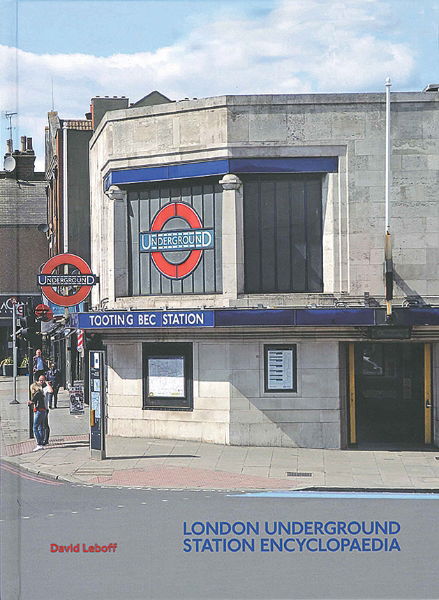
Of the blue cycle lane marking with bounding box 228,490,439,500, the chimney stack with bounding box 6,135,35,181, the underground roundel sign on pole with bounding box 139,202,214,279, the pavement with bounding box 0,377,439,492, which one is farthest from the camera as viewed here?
the underground roundel sign on pole with bounding box 139,202,214,279

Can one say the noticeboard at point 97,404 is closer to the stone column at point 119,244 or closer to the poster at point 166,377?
the poster at point 166,377

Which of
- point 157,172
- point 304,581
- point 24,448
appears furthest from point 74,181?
point 304,581

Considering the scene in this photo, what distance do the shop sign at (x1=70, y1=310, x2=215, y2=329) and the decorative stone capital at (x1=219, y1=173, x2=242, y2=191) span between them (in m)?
3.34

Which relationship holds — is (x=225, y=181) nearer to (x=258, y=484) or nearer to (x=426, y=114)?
(x=426, y=114)

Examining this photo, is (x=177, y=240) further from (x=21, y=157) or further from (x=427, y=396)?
(x=21, y=157)

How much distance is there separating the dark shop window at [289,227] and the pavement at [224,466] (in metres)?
4.44

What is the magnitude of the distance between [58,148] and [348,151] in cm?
2152

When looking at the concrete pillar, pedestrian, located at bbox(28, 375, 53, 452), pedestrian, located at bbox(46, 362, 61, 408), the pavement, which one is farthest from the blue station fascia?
pedestrian, located at bbox(46, 362, 61, 408)

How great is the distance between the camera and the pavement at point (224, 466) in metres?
18.3

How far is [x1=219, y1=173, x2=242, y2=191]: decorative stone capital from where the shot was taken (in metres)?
23.3

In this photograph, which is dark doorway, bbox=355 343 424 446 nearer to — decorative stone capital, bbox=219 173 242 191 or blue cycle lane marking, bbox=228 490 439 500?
decorative stone capital, bbox=219 173 242 191

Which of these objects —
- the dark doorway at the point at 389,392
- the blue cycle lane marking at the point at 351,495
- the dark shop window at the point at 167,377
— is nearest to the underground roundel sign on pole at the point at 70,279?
the dark shop window at the point at 167,377

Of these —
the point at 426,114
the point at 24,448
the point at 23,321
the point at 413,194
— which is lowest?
the point at 24,448

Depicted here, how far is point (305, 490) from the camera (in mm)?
17672
